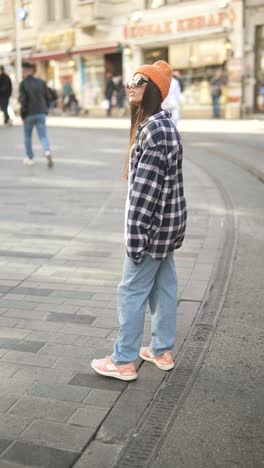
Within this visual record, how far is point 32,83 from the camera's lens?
10633 mm

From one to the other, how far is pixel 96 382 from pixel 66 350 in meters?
0.44

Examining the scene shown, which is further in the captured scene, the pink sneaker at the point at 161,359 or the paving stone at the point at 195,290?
the paving stone at the point at 195,290

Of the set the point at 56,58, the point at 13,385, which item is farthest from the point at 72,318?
the point at 56,58

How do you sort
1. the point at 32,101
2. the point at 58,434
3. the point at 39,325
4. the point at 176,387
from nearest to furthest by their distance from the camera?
the point at 58,434, the point at 176,387, the point at 39,325, the point at 32,101

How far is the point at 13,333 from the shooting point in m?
3.87

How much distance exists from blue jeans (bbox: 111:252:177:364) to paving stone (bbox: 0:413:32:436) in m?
0.65

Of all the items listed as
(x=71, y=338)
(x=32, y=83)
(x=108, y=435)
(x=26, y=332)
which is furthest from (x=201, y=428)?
(x=32, y=83)

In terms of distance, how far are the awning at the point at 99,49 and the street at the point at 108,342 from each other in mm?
22435

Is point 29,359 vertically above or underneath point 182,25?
underneath

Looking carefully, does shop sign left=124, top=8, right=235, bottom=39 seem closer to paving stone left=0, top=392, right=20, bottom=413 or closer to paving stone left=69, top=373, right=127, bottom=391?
paving stone left=69, top=373, right=127, bottom=391

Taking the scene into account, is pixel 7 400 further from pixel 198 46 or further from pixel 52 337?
pixel 198 46

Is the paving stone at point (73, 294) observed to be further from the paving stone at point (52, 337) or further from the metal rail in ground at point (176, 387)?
the metal rail in ground at point (176, 387)

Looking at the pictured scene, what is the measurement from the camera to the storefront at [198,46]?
24344mm

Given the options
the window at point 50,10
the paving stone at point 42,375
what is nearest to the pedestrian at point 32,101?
the paving stone at point 42,375
